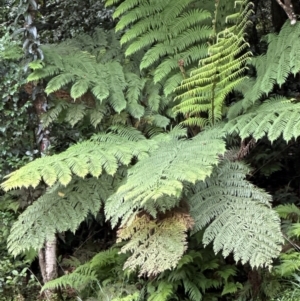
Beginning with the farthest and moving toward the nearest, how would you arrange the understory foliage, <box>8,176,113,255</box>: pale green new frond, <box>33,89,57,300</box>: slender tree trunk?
<box>33,89,57,300</box>: slender tree trunk
<box>8,176,113,255</box>: pale green new frond
the understory foliage

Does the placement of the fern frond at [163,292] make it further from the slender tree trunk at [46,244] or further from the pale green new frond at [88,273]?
the slender tree trunk at [46,244]

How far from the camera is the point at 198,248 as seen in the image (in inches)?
101

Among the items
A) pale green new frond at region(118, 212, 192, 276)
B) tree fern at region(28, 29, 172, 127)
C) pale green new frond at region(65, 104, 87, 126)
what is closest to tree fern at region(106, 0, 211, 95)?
tree fern at region(28, 29, 172, 127)

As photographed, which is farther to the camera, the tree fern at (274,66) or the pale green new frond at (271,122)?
the tree fern at (274,66)

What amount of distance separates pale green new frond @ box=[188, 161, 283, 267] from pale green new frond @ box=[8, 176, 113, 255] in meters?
0.60

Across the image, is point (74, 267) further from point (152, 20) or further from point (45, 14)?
point (45, 14)

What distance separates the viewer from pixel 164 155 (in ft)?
7.95

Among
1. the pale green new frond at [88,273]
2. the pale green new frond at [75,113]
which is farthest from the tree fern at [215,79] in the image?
the pale green new frond at [88,273]

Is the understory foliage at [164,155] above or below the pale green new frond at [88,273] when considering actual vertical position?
above

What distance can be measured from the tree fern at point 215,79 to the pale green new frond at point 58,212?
724mm

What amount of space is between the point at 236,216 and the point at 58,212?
104 centimetres

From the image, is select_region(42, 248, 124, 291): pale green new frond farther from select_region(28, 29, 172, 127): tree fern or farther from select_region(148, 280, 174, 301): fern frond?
select_region(28, 29, 172, 127): tree fern

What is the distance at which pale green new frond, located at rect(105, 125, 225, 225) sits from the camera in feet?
6.66

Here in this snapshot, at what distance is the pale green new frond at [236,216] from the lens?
80.2 inches
